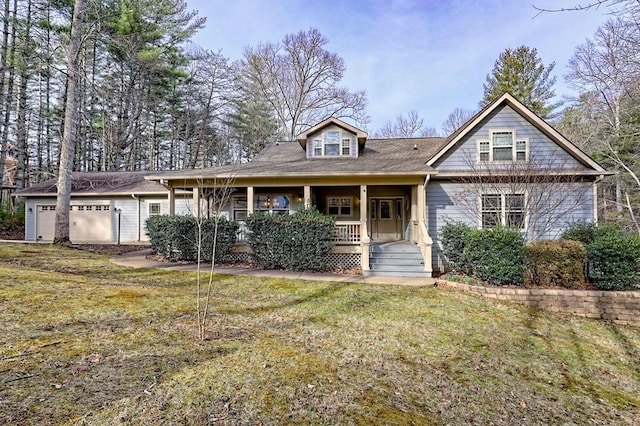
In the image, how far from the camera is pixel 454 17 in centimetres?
1260

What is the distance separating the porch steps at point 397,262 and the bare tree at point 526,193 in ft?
8.78

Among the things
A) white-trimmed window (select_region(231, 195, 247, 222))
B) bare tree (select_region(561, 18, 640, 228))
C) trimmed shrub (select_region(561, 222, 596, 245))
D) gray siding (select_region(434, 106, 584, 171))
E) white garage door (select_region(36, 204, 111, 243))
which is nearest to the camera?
trimmed shrub (select_region(561, 222, 596, 245))

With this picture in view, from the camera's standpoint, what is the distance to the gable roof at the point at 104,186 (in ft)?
49.9

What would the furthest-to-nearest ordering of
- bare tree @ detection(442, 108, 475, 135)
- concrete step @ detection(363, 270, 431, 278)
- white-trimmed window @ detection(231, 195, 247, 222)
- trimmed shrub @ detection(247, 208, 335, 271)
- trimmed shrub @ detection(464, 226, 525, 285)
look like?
bare tree @ detection(442, 108, 475, 135) < white-trimmed window @ detection(231, 195, 247, 222) < trimmed shrub @ detection(247, 208, 335, 271) < concrete step @ detection(363, 270, 431, 278) < trimmed shrub @ detection(464, 226, 525, 285)

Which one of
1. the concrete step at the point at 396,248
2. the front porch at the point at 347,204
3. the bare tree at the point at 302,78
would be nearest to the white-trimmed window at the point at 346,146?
the front porch at the point at 347,204

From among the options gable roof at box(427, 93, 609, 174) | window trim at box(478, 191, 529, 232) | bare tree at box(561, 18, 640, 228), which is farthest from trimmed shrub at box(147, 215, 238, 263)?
bare tree at box(561, 18, 640, 228)

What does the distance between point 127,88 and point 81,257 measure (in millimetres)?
18672

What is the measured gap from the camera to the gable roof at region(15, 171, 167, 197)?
15.2m

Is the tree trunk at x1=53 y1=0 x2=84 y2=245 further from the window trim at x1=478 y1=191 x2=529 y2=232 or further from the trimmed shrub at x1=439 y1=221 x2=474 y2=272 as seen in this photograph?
the window trim at x1=478 y1=191 x2=529 y2=232

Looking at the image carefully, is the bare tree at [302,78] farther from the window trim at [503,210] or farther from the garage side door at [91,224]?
the window trim at [503,210]

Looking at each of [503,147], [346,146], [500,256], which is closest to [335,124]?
[346,146]

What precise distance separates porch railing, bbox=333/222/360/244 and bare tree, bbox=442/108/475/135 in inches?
1019

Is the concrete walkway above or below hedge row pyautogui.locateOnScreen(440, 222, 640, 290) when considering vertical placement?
below

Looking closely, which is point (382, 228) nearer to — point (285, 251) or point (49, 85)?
point (285, 251)
